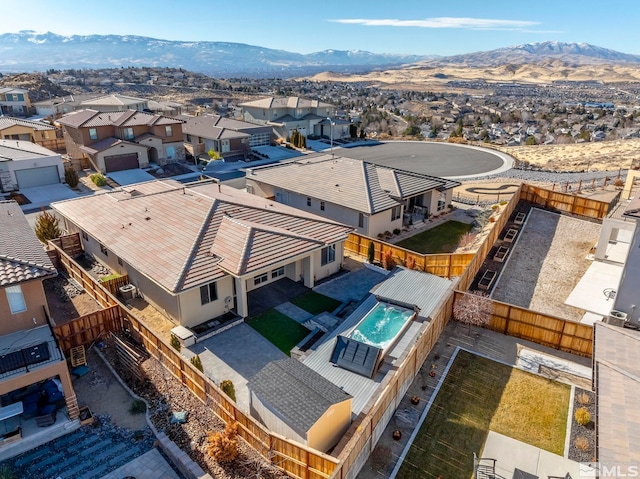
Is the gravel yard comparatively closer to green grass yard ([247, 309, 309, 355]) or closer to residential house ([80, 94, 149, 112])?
green grass yard ([247, 309, 309, 355])

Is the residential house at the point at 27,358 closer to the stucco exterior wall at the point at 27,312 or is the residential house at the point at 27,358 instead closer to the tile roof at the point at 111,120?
the stucco exterior wall at the point at 27,312

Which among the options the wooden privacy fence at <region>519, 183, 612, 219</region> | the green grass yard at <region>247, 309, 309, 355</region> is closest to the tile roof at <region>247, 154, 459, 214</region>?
the wooden privacy fence at <region>519, 183, 612, 219</region>

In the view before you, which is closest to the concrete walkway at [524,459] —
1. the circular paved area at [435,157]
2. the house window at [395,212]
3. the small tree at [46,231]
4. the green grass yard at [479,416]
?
the green grass yard at [479,416]

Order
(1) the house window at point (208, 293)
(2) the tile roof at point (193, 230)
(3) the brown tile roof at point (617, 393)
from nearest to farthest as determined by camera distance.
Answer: (3) the brown tile roof at point (617, 393), (2) the tile roof at point (193, 230), (1) the house window at point (208, 293)

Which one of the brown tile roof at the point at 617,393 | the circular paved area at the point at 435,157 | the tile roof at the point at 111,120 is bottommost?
the circular paved area at the point at 435,157

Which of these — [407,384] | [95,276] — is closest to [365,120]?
[95,276]

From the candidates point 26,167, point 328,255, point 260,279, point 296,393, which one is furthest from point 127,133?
point 296,393
